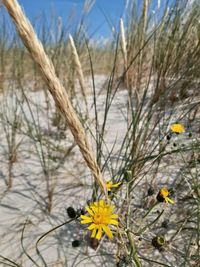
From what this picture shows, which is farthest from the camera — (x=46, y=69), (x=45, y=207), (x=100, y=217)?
(x=45, y=207)

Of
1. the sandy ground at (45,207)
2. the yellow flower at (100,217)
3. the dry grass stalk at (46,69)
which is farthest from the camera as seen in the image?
the sandy ground at (45,207)

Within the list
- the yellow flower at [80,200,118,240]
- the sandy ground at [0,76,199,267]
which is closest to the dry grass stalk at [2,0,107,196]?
the yellow flower at [80,200,118,240]

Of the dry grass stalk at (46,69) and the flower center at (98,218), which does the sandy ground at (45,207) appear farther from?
the dry grass stalk at (46,69)

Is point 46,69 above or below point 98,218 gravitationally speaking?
above

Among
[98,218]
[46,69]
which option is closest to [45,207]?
[98,218]

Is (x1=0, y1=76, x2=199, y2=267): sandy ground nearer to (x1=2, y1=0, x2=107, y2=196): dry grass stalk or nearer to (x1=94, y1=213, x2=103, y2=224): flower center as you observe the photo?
(x1=94, y1=213, x2=103, y2=224): flower center

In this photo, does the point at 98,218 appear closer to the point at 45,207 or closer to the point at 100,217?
the point at 100,217

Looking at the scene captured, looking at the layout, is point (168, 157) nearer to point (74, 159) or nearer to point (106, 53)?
point (74, 159)

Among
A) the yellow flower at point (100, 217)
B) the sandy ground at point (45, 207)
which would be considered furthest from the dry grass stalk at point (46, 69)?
the sandy ground at point (45, 207)

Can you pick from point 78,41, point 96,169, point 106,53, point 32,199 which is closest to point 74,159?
point 32,199
